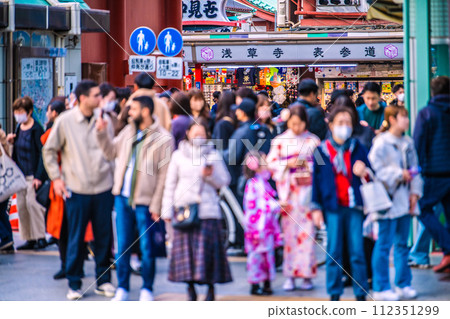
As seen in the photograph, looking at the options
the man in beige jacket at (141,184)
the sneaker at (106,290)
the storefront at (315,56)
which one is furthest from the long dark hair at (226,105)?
the storefront at (315,56)

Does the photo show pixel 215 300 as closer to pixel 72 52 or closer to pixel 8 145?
pixel 8 145

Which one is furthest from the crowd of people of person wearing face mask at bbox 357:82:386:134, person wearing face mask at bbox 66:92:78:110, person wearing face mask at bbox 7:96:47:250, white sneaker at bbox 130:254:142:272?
person wearing face mask at bbox 7:96:47:250

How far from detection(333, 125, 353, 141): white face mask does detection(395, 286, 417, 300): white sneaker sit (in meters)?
1.45

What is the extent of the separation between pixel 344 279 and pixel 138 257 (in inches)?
72.2

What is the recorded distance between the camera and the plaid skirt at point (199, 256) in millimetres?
6156

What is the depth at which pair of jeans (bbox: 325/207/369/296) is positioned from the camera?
6.14m

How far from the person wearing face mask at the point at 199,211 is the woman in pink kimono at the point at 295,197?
0.64 meters

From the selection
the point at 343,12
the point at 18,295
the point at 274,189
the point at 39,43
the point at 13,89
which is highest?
the point at 343,12

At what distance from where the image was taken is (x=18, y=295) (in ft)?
22.6

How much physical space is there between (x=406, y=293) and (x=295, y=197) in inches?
49.1

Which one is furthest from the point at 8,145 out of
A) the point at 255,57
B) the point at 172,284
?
the point at 255,57

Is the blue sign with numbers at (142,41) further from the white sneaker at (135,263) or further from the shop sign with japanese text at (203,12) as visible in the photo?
the shop sign with japanese text at (203,12)

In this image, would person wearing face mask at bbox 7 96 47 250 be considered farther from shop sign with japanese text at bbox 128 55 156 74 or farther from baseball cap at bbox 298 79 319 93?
shop sign with japanese text at bbox 128 55 156 74

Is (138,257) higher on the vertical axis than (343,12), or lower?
lower
